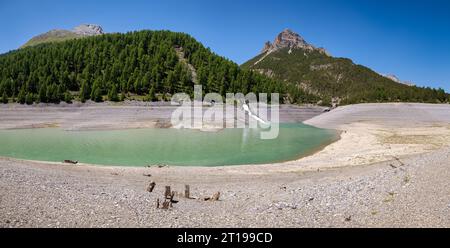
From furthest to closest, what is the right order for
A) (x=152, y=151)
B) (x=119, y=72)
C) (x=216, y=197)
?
(x=119, y=72), (x=152, y=151), (x=216, y=197)

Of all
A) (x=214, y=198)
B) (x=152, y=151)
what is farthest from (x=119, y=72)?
(x=214, y=198)

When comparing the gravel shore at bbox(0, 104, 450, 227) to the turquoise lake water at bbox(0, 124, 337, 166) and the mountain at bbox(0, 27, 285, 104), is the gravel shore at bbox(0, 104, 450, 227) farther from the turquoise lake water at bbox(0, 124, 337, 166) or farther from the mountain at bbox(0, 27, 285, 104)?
the mountain at bbox(0, 27, 285, 104)

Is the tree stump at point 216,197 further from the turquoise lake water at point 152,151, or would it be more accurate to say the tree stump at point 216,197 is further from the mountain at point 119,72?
the mountain at point 119,72

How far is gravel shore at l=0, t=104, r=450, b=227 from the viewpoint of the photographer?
11.8 meters

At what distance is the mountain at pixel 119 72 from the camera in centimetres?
8931

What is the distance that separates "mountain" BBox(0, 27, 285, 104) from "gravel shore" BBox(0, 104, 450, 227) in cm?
6779

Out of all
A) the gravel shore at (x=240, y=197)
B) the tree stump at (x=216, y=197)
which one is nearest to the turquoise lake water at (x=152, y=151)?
the gravel shore at (x=240, y=197)

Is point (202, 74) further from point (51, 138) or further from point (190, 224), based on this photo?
point (190, 224)

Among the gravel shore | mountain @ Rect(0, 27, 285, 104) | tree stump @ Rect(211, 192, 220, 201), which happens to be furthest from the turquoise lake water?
mountain @ Rect(0, 27, 285, 104)

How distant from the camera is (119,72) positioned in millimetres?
110062

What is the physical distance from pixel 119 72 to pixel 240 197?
101 meters

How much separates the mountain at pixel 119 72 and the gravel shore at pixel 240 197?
222ft

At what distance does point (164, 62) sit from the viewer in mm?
127125

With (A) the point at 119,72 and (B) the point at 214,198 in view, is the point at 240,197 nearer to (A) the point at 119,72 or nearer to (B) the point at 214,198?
(B) the point at 214,198
